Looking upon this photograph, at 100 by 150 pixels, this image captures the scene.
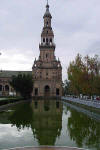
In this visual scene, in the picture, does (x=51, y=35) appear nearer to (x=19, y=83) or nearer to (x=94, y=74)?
(x=19, y=83)

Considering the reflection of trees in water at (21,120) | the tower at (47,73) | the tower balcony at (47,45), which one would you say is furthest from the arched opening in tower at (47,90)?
the reflection of trees in water at (21,120)

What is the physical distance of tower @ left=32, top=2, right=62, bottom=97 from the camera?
9375 centimetres

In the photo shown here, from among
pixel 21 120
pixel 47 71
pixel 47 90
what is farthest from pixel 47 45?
pixel 21 120

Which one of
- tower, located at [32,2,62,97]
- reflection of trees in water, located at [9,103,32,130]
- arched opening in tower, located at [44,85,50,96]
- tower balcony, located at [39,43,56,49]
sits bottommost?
reflection of trees in water, located at [9,103,32,130]

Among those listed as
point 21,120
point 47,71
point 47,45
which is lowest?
point 21,120

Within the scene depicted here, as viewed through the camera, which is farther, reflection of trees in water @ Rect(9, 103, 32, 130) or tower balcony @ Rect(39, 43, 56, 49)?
tower balcony @ Rect(39, 43, 56, 49)

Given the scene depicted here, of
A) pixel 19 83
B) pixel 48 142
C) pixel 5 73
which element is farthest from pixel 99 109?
pixel 5 73

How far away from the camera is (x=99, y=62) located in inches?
1772

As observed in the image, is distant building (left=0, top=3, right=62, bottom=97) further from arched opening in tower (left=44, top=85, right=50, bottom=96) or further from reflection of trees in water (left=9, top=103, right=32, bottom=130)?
reflection of trees in water (left=9, top=103, right=32, bottom=130)

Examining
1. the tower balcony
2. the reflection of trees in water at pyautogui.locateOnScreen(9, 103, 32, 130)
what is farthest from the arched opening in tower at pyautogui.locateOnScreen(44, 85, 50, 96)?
the reflection of trees in water at pyautogui.locateOnScreen(9, 103, 32, 130)

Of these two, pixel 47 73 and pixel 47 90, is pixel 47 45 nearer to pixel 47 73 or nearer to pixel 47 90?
pixel 47 73

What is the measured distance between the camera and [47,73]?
9488 cm

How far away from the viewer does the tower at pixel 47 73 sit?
308 feet

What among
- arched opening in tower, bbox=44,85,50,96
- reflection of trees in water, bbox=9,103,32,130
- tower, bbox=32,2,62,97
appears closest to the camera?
reflection of trees in water, bbox=9,103,32,130
